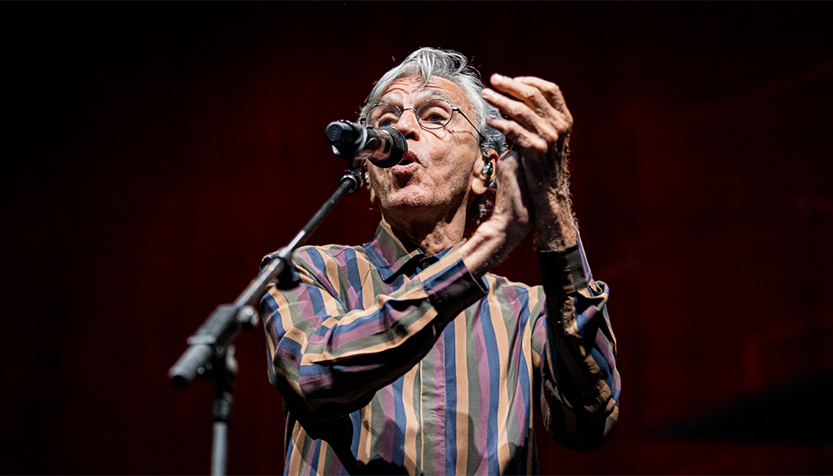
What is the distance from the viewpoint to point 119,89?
3.13 meters

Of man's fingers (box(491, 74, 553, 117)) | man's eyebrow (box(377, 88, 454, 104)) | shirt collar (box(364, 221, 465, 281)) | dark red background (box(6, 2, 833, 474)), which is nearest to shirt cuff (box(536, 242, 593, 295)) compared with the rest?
man's fingers (box(491, 74, 553, 117))

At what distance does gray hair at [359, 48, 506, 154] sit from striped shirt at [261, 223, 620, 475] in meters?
0.40

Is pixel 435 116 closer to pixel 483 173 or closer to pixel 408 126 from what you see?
pixel 408 126

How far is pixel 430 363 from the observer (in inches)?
62.2

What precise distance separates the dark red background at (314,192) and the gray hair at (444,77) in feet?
3.75

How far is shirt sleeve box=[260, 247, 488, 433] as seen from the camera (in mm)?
1222

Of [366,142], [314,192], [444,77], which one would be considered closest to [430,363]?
[366,142]

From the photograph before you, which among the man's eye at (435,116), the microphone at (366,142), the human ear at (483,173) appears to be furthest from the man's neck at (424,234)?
the microphone at (366,142)

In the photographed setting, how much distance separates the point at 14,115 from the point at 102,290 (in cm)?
87

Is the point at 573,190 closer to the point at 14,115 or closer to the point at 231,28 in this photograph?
the point at 231,28

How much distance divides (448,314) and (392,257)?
0.53 meters

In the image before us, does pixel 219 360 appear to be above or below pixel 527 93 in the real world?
below

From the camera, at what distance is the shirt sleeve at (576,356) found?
1.34m

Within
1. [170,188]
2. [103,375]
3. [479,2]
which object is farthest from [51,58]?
[479,2]
